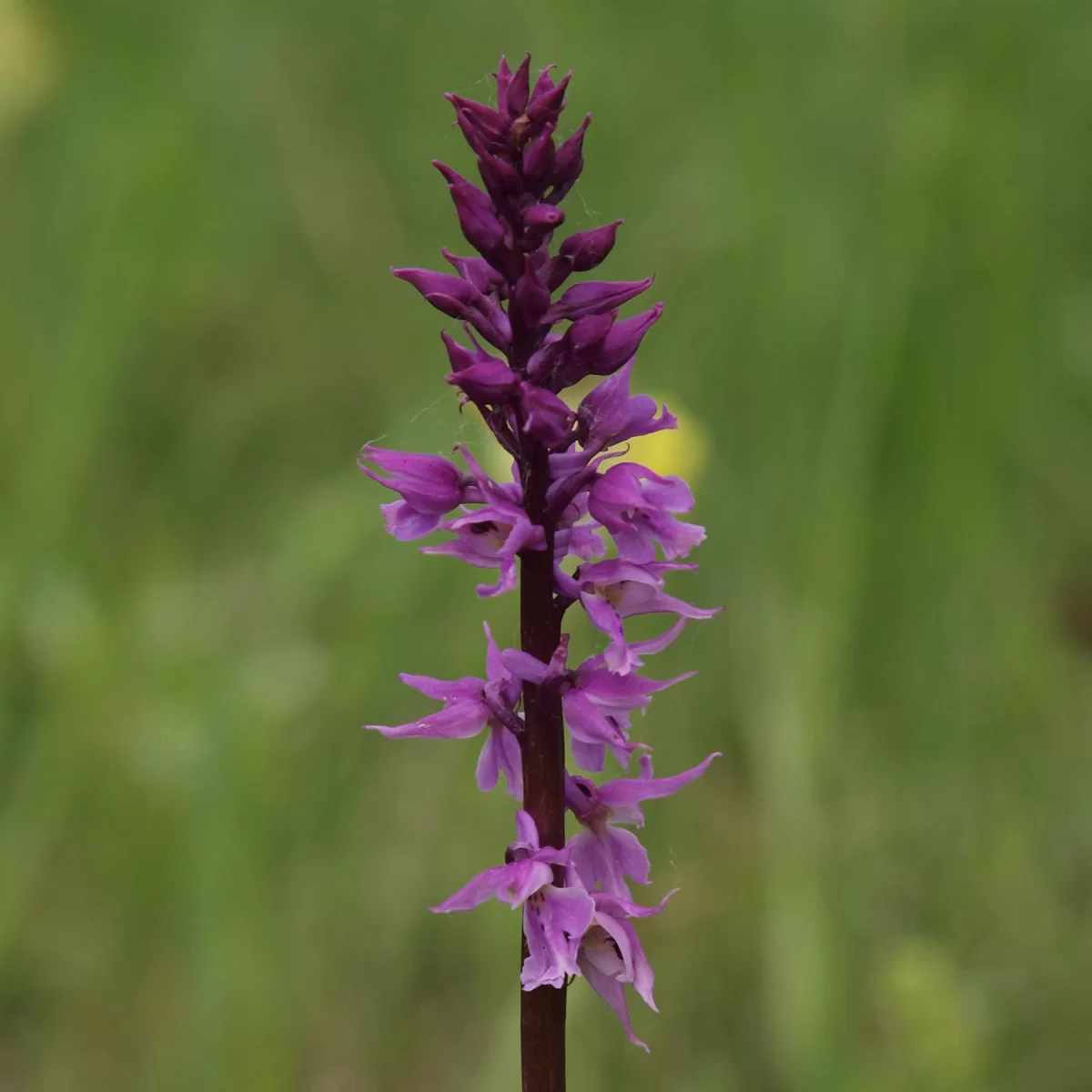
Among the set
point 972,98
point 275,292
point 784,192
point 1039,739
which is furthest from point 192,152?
point 1039,739

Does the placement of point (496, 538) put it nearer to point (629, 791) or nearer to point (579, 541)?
point (579, 541)

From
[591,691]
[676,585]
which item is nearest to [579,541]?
[591,691]

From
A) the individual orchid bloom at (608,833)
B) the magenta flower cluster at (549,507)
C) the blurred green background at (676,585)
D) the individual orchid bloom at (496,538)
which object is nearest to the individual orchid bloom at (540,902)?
the magenta flower cluster at (549,507)

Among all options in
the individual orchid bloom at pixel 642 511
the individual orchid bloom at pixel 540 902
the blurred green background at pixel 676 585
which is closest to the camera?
the individual orchid bloom at pixel 540 902

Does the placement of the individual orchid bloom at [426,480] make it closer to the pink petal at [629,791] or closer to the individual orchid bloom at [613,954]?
the pink petal at [629,791]

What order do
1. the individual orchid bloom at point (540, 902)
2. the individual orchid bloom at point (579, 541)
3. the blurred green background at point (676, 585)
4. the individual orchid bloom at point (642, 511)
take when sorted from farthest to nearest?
the blurred green background at point (676, 585) < the individual orchid bloom at point (579, 541) < the individual orchid bloom at point (642, 511) < the individual orchid bloom at point (540, 902)

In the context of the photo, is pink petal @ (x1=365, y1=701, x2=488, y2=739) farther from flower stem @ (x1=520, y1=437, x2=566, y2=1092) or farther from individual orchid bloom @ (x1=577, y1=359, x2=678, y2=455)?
individual orchid bloom @ (x1=577, y1=359, x2=678, y2=455)

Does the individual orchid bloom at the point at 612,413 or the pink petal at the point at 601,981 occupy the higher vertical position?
the individual orchid bloom at the point at 612,413
